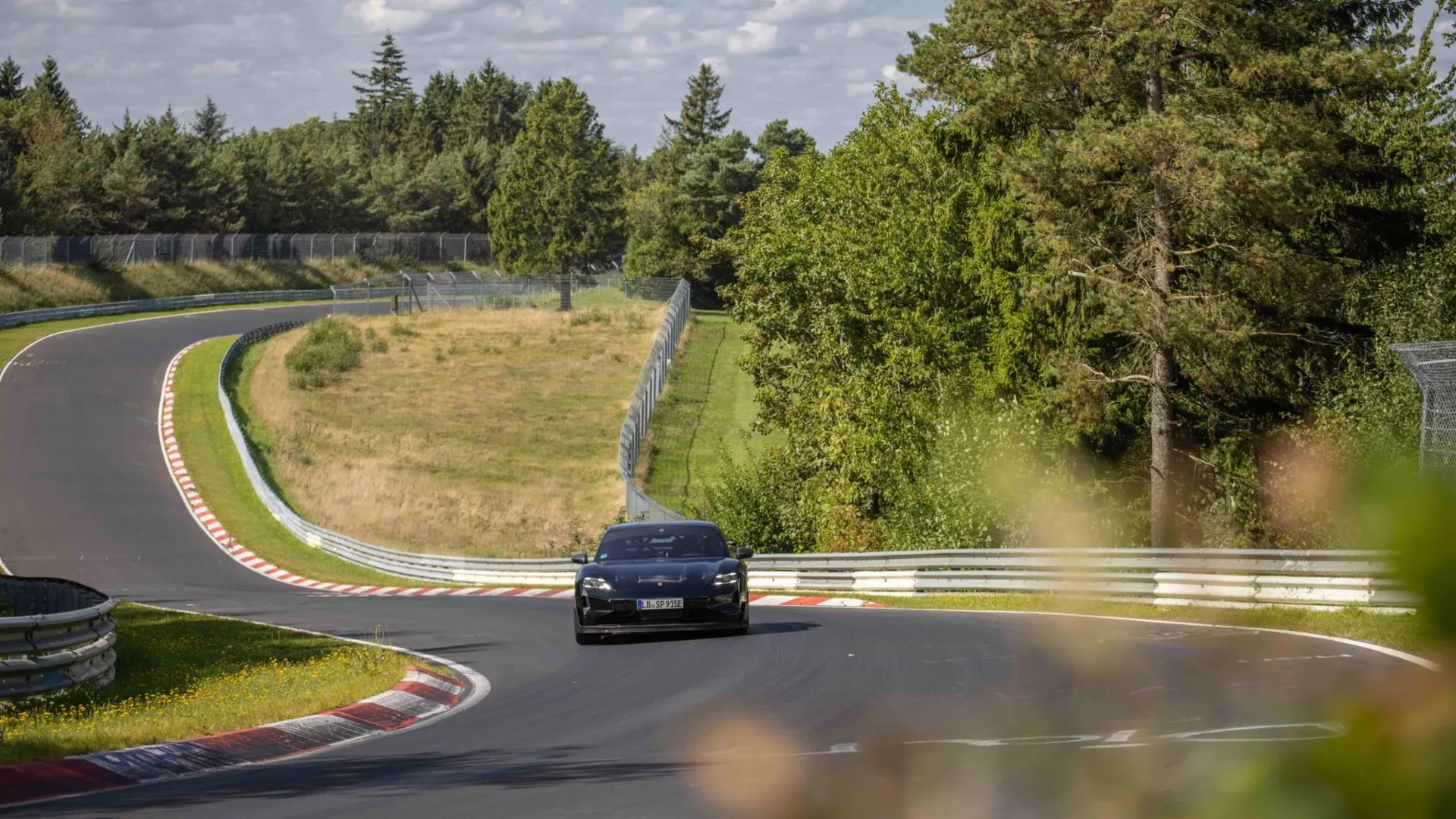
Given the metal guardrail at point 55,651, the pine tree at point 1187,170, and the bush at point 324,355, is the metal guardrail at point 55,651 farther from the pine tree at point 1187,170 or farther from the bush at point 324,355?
the bush at point 324,355

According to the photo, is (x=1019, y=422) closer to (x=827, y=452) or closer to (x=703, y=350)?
(x=827, y=452)

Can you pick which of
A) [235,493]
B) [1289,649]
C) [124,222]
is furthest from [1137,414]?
[124,222]

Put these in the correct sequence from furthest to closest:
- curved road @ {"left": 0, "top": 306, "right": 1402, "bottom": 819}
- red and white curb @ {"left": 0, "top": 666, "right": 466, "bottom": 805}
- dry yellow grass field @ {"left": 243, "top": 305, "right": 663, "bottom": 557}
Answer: dry yellow grass field @ {"left": 243, "top": 305, "right": 663, "bottom": 557} < red and white curb @ {"left": 0, "top": 666, "right": 466, "bottom": 805} < curved road @ {"left": 0, "top": 306, "right": 1402, "bottom": 819}

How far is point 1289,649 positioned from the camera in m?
2.12

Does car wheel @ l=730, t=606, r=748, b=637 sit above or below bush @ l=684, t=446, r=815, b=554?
above

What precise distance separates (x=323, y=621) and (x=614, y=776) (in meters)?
18.9

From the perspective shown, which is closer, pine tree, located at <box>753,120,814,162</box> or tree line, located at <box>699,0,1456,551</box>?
tree line, located at <box>699,0,1456,551</box>

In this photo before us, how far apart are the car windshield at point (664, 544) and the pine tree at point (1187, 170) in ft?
46.6

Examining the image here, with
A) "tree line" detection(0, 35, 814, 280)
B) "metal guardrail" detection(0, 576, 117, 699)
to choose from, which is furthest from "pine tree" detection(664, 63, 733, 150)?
"metal guardrail" detection(0, 576, 117, 699)

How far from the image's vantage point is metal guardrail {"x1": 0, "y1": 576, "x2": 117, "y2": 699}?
13438 millimetres

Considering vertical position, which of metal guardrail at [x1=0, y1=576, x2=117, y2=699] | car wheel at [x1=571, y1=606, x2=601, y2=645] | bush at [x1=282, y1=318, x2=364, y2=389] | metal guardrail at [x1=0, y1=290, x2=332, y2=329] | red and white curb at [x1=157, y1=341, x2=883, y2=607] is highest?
metal guardrail at [x1=0, y1=290, x2=332, y2=329]

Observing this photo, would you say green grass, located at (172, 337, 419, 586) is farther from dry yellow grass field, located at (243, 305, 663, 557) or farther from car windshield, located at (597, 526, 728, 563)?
car windshield, located at (597, 526, 728, 563)

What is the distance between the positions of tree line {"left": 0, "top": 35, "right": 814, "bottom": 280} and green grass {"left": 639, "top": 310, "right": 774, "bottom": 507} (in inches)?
733

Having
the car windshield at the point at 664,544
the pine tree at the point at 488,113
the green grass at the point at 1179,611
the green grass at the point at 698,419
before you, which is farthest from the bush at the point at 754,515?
the pine tree at the point at 488,113
